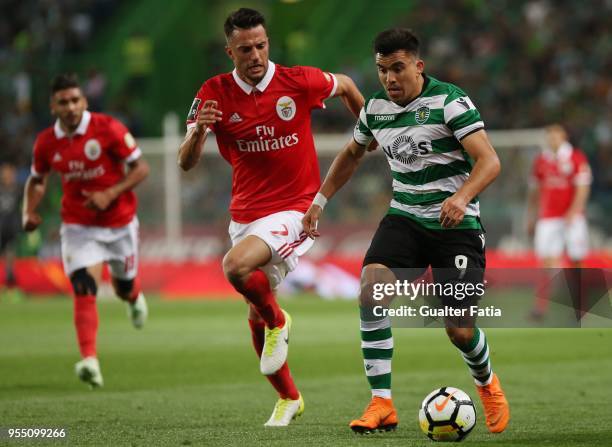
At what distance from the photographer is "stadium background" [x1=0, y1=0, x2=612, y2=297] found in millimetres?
20750

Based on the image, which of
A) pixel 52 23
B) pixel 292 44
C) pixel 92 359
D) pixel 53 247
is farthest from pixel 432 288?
pixel 52 23

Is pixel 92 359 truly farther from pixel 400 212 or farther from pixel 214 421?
pixel 400 212

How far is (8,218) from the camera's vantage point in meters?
21.4

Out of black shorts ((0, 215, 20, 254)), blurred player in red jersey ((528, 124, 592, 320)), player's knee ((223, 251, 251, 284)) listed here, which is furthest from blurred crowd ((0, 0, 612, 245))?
player's knee ((223, 251, 251, 284))

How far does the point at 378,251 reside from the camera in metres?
6.57

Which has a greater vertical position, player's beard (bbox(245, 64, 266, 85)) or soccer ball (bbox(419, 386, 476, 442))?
player's beard (bbox(245, 64, 266, 85))

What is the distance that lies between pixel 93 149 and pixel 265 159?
311 centimetres

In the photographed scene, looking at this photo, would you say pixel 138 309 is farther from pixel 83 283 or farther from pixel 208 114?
pixel 208 114

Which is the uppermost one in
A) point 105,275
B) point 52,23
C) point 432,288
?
point 52,23

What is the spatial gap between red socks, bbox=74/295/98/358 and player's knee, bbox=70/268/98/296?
49mm

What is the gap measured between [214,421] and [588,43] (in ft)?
58.2

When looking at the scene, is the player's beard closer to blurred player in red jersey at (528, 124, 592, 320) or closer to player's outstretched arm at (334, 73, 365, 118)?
player's outstretched arm at (334, 73, 365, 118)

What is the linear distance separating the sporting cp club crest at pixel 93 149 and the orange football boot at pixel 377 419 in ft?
14.1

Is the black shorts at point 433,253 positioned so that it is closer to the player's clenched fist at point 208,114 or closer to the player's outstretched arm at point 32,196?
the player's clenched fist at point 208,114
